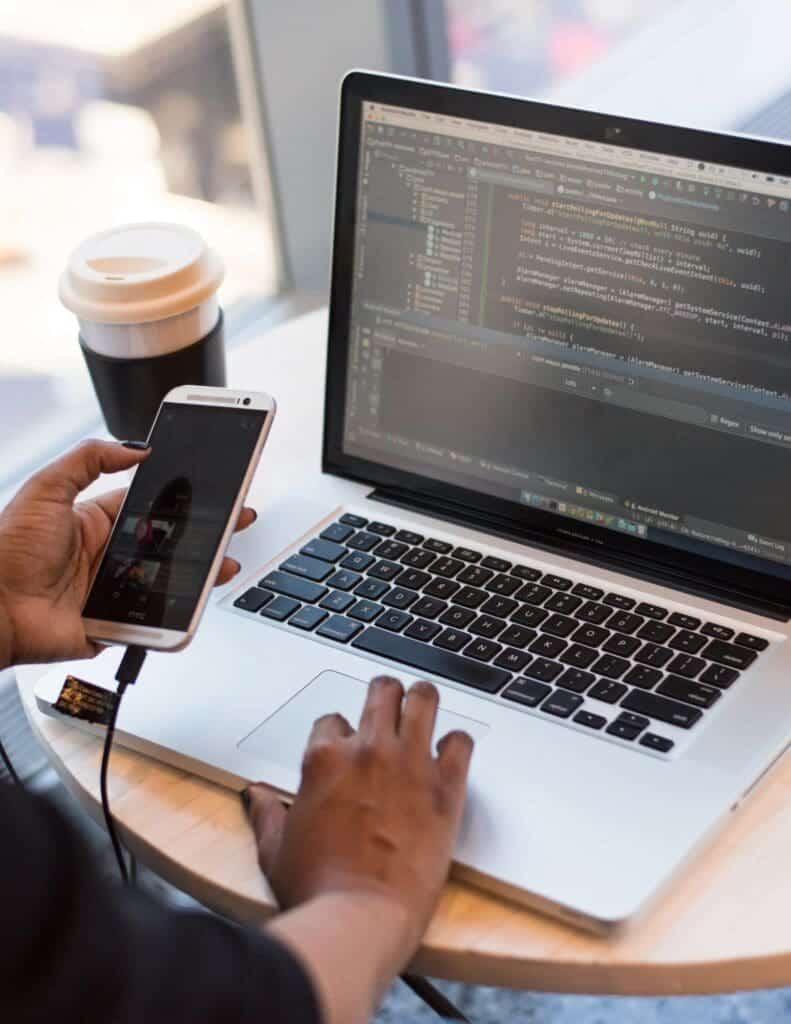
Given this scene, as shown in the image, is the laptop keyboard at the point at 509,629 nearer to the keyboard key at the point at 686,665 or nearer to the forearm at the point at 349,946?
the keyboard key at the point at 686,665

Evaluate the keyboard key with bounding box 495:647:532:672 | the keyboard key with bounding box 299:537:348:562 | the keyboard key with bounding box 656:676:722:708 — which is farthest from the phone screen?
the keyboard key with bounding box 656:676:722:708

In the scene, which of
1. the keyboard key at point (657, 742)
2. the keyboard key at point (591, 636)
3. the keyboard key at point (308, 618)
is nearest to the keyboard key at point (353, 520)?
the keyboard key at point (308, 618)

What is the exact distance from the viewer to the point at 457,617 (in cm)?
95

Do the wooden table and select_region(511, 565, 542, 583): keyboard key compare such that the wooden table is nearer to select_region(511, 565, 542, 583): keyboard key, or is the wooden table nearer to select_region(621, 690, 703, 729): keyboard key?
select_region(621, 690, 703, 729): keyboard key

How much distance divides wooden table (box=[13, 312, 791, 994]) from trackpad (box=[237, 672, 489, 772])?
4 cm

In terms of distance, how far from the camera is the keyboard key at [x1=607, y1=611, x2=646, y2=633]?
0.93 m

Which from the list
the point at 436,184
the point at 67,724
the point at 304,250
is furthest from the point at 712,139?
the point at 304,250

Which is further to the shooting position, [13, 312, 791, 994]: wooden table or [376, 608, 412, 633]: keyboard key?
[376, 608, 412, 633]: keyboard key

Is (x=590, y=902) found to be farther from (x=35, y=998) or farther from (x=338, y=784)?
(x=35, y=998)

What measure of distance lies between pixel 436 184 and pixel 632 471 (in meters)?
0.26

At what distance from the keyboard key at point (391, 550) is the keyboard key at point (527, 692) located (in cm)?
17

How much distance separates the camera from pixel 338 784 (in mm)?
777

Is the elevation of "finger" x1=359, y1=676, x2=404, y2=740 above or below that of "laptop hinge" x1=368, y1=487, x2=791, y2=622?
above

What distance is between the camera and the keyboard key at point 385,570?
1000 millimetres
